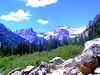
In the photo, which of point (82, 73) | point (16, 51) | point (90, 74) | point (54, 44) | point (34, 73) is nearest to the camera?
point (90, 74)

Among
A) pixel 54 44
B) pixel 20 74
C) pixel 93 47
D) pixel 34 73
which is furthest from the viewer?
pixel 54 44

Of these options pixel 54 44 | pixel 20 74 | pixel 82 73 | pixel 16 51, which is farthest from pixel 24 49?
pixel 82 73

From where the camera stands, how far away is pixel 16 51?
64.9 meters

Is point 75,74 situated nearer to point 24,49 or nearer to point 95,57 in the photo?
point 95,57

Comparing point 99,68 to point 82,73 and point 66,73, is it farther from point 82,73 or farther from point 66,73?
point 66,73

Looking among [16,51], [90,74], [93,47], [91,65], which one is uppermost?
[93,47]

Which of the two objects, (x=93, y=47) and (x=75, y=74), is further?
(x=93, y=47)

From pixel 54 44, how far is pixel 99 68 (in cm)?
9064

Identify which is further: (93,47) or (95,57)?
(93,47)

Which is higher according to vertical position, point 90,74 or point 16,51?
point 90,74

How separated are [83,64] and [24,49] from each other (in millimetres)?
62413

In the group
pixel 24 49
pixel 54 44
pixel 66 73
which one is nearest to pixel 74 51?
pixel 66 73

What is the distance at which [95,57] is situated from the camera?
6.08 meters

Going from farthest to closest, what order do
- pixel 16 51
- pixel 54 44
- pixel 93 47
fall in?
1. pixel 54 44
2. pixel 16 51
3. pixel 93 47
